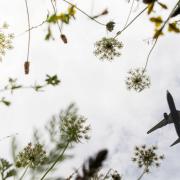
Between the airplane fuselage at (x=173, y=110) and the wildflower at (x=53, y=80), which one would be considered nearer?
the wildflower at (x=53, y=80)

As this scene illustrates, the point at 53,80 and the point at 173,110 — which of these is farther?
the point at 173,110

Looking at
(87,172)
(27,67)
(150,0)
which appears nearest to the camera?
(87,172)

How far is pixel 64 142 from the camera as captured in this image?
8.60 meters

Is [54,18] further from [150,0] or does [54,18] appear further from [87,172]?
[87,172]

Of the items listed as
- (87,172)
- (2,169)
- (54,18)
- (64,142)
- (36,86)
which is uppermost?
(64,142)

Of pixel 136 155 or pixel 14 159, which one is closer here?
pixel 14 159

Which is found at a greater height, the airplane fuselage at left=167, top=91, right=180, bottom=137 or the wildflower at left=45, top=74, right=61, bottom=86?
the airplane fuselage at left=167, top=91, right=180, bottom=137

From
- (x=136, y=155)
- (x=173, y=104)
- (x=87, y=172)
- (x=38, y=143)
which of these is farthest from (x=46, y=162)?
(x=173, y=104)

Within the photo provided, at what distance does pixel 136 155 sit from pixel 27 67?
678 centimetres

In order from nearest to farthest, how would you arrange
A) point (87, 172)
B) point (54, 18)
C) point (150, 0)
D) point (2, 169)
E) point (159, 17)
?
point (87, 172) < point (150, 0) < point (159, 17) < point (54, 18) < point (2, 169)

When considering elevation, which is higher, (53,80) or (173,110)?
(173,110)

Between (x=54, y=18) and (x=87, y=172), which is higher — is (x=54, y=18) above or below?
above

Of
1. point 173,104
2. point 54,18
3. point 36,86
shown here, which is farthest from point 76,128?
point 173,104

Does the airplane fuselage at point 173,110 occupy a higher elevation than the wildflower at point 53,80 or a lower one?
higher
